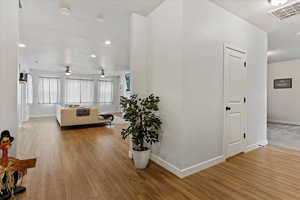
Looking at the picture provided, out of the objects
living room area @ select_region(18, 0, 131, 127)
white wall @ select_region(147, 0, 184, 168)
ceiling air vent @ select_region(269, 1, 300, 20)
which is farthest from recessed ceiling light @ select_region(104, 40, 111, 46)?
ceiling air vent @ select_region(269, 1, 300, 20)

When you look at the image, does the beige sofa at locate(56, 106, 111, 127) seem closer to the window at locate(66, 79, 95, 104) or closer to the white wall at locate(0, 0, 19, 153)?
the white wall at locate(0, 0, 19, 153)

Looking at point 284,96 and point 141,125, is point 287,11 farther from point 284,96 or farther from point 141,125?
point 284,96

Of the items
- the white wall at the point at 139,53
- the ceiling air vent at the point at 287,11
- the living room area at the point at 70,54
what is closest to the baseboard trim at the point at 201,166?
the white wall at the point at 139,53

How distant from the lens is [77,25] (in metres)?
3.31

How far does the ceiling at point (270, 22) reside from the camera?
266 centimetres

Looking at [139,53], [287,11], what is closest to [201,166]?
[139,53]

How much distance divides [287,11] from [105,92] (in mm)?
9904

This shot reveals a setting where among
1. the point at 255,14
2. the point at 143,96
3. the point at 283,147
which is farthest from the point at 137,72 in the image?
the point at 283,147

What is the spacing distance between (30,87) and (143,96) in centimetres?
842

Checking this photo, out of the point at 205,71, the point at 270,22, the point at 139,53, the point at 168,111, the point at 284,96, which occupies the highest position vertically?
the point at 270,22

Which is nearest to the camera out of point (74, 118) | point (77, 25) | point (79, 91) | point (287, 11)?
point (287, 11)

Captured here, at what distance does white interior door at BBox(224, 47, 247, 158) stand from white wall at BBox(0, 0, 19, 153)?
327cm

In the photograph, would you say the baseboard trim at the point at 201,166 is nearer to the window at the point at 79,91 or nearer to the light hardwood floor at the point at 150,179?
the light hardwood floor at the point at 150,179

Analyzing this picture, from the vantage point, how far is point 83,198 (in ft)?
5.94
